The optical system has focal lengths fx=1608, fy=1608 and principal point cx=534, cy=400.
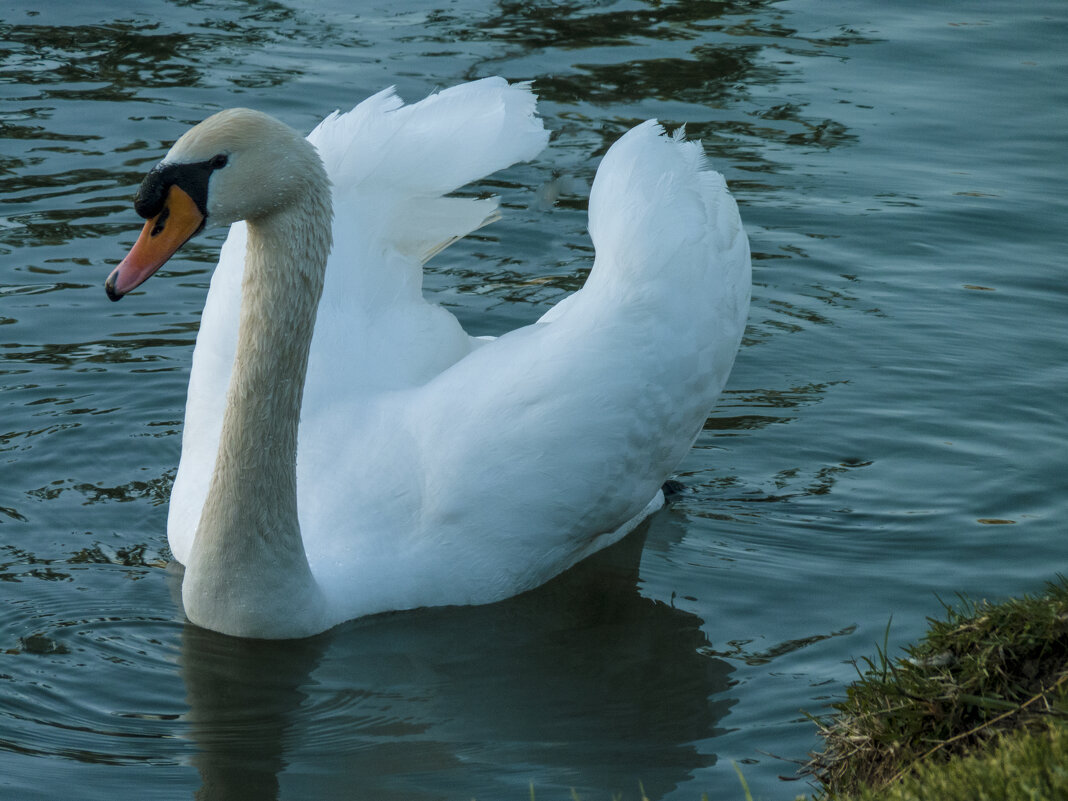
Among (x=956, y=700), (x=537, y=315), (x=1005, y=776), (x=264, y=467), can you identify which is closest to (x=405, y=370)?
(x=264, y=467)

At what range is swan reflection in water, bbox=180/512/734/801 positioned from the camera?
4727mm

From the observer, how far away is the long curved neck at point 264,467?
17.2 feet

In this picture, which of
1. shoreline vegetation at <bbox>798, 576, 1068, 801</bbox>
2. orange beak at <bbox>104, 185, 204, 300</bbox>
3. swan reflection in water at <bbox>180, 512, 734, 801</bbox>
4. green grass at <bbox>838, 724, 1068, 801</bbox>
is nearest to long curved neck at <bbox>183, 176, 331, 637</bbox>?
swan reflection in water at <bbox>180, 512, 734, 801</bbox>

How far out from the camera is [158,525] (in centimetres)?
633

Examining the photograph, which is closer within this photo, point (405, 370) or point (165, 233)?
point (165, 233)

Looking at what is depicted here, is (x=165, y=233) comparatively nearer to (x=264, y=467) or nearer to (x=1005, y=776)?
(x=264, y=467)

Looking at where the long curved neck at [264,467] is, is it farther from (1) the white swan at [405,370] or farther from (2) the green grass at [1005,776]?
(2) the green grass at [1005,776]

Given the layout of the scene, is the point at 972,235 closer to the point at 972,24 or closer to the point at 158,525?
the point at 972,24

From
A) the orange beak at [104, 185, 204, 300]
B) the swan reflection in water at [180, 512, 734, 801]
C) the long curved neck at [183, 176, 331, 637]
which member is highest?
the orange beak at [104, 185, 204, 300]

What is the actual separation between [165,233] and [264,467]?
89cm

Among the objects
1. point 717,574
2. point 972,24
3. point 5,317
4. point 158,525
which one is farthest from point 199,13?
point 717,574

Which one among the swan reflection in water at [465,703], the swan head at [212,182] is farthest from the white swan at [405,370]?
the swan reflection in water at [465,703]

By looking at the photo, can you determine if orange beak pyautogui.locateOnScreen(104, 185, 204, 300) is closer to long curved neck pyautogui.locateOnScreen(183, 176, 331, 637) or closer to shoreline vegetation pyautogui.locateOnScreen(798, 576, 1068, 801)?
long curved neck pyautogui.locateOnScreen(183, 176, 331, 637)

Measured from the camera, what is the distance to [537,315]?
26.6ft
